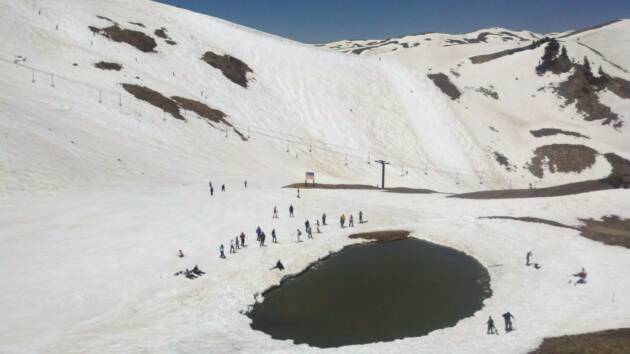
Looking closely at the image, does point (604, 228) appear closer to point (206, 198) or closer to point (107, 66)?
point (206, 198)

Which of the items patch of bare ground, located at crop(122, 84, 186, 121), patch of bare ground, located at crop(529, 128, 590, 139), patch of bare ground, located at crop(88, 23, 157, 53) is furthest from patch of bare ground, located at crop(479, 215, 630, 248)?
patch of bare ground, located at crop(529, 128, 590, 139)

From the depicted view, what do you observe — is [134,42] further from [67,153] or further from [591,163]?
[591,163]

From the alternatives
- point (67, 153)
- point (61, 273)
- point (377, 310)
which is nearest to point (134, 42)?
point (67, 153)

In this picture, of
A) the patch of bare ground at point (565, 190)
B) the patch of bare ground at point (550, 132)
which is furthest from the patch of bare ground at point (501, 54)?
the patch of bare ground at point (565, 190)

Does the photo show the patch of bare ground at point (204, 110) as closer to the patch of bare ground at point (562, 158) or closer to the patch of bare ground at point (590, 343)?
Answer: the patch of bare ground at point (590, 343)

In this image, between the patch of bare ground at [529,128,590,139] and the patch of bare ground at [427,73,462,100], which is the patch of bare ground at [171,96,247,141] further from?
the patch of bare ground at [529,128,590,139]

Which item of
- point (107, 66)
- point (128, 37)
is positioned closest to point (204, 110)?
point (107, 66)
